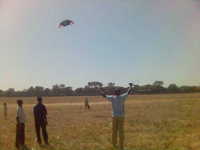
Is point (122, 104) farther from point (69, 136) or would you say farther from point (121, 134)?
point (69, 136)

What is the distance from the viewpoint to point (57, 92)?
170 meters

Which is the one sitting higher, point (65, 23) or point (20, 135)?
point (65, 23)

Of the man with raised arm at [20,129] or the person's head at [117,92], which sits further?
the man with raised arm at [20,129]

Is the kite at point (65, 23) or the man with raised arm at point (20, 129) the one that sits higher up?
the kite at point (65, 23)

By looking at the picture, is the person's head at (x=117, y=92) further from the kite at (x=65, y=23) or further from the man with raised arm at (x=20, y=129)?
the man with raised arm at (x=20, y=129)

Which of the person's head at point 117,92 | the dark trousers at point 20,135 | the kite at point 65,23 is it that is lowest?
the dark trousers at point 20,135

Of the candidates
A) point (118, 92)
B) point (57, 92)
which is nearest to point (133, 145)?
point (118, 92)

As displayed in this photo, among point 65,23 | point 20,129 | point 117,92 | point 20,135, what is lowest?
point 20,135

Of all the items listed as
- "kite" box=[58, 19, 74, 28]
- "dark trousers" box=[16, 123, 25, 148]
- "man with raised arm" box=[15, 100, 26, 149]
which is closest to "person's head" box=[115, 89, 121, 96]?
"kite" box=[58, 19, 74, 28]

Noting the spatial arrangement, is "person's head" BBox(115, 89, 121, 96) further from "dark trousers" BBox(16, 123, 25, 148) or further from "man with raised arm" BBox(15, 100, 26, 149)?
"dark trousers" BBox(16, 123, 25, 148)

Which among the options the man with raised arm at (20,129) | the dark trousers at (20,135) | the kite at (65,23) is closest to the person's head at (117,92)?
the kite at (65,23)

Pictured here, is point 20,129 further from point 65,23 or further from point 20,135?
point 65,23

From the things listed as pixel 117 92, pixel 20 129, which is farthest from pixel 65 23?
pixel 20 129

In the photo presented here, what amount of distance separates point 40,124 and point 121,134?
3694mm
